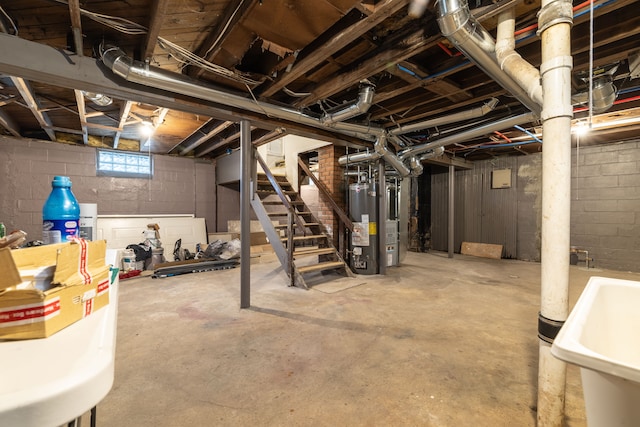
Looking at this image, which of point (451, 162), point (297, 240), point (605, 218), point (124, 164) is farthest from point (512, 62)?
point (124, 164)

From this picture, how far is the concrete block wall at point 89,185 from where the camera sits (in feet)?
15.7

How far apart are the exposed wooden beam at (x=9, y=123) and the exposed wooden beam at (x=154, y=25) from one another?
3.51 metres

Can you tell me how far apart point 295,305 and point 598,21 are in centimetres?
353

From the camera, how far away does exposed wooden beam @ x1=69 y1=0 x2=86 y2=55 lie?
1649 mm

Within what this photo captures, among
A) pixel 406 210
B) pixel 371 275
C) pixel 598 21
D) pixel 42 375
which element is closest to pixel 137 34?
pixel 42 375

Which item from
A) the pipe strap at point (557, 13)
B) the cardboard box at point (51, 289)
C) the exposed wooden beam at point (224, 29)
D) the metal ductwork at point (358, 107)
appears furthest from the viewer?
the metal ductwork at point (358, 107)

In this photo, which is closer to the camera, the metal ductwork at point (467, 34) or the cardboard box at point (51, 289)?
the cardboard box at point (51, 289)

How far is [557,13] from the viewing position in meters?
1.30

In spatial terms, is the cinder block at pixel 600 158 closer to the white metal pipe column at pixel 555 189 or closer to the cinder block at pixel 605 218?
the cinder block at pixel 605 218

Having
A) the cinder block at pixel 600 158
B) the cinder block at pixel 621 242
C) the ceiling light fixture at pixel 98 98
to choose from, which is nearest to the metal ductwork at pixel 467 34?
the ceiling light fixture at pixel 98 98

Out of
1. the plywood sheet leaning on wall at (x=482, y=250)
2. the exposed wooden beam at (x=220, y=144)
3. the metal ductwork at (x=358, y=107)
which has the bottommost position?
the plywood sheet leaning on wall at (x=482, y=250)

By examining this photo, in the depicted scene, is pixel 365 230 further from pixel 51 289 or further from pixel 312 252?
pixel 51 289

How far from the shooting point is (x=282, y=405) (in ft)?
Answer: 5.26

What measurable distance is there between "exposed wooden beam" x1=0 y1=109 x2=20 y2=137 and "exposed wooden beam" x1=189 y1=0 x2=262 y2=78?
147 inches
